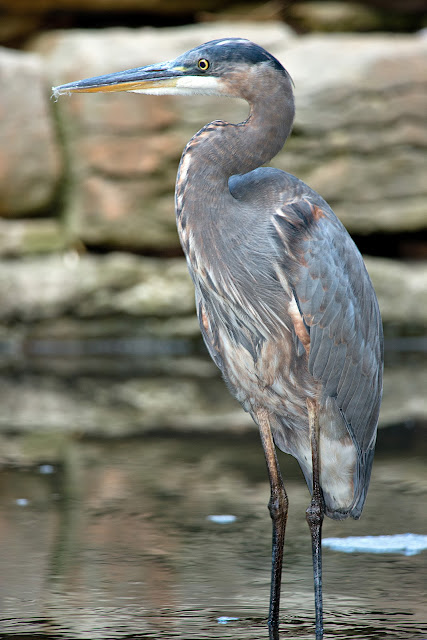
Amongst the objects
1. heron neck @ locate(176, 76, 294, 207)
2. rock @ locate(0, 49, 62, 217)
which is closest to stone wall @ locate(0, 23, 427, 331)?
rock @ locate(0, 49, 62, 217)

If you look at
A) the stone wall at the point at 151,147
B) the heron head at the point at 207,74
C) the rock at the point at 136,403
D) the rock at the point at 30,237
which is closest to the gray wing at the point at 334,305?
the heron head at the point at 207,74

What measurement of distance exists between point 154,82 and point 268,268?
687mm

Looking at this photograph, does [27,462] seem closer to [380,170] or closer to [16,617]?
[16,617]

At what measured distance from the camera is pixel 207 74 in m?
3.23

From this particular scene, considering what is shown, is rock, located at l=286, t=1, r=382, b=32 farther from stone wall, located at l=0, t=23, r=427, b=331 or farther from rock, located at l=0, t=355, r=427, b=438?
rock, located at l=0, t=355, r=427, b=438

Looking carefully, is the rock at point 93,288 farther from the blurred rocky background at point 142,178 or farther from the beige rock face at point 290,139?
the beige rock face at point 290,139

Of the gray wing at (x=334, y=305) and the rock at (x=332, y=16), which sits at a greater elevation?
the rock at (x=332, y=16)

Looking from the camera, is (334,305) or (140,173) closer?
(334,305)

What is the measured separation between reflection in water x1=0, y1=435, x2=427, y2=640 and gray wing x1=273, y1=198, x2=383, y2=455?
0.54 metres

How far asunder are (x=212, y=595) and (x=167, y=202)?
22.0 feet

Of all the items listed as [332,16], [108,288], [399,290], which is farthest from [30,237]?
[332,16]

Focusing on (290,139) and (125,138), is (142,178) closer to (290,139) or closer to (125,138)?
(125,138)

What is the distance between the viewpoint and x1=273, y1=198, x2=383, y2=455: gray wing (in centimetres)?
315

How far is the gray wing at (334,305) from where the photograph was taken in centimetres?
315
